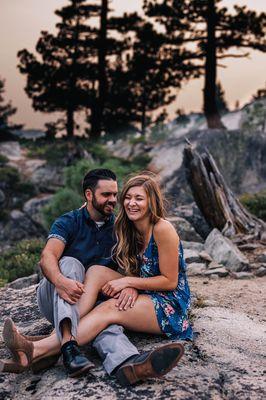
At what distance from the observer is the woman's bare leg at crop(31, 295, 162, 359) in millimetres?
3984

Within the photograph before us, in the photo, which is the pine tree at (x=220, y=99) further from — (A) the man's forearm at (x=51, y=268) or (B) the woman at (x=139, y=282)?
(A) the man's forearm at (x=51, y=268)

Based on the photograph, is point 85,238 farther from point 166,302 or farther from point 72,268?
point 166,302

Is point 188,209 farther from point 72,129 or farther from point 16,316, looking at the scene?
A: point 72,129

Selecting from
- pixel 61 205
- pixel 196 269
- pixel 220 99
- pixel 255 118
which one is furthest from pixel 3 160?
pixel 220 99

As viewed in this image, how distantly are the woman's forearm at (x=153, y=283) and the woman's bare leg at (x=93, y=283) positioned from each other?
208 millimetres

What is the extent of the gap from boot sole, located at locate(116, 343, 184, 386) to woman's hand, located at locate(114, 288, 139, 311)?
1.84 feet

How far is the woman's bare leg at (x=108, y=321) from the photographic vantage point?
3984 millimetres

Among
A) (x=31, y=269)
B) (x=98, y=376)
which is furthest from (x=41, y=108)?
(x=98, y=376)

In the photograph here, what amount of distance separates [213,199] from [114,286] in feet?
22.4

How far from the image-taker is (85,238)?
176 inches

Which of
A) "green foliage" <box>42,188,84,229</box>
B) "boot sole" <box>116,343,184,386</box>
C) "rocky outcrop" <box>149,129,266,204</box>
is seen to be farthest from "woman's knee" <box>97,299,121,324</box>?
"rocky outcrop" <box>149,129,266,204</box>

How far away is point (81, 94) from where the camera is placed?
2709 cm

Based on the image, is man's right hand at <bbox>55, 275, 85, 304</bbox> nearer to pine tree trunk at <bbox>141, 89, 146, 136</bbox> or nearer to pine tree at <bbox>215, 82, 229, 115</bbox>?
pine tree trunk at <bbox>141, 89, 146, 136</bbox>

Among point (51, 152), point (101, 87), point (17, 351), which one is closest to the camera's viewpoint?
point (17, 351)
